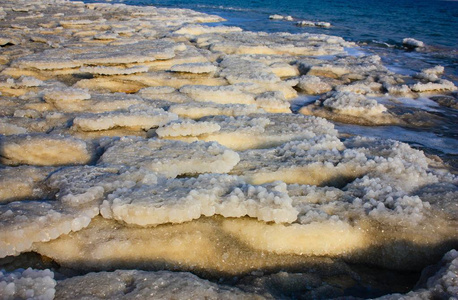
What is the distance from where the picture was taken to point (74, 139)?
339 cm

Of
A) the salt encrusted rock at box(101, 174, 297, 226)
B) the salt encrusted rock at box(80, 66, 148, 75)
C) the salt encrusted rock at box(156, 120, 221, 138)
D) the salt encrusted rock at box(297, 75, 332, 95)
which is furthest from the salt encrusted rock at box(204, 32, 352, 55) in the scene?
the salt encrusted rock at box(101, 174, 297, 226)

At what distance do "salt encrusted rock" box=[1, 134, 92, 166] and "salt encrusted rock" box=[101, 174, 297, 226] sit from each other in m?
1.02

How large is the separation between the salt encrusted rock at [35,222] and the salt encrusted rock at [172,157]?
27.5 inches

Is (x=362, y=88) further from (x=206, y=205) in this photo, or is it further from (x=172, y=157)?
(x=206, y=205)

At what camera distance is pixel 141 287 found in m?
1.77

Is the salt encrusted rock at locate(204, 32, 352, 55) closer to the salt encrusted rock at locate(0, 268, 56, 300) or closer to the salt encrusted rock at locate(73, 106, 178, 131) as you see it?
the salt encrusted rock at locate(73, 106, 178, 131)

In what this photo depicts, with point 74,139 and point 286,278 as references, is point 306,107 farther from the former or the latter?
point 286,278

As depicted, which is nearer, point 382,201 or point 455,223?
point 455,223

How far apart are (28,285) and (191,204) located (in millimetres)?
1016

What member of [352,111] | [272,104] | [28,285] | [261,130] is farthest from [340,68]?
[28,285]

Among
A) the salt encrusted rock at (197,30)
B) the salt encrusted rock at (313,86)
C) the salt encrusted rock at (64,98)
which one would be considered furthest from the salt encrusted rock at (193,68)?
the salt encrusted rock at (197,30)

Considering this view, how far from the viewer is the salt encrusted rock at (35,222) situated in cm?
209

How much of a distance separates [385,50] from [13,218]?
12912mm

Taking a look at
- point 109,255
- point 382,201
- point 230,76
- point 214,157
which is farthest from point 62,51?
point 382,201
